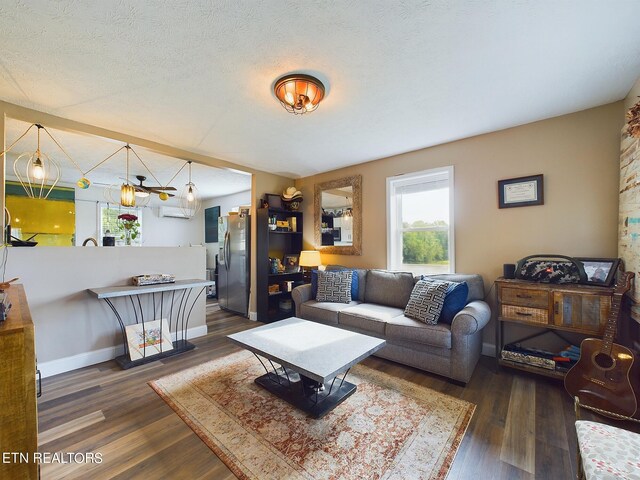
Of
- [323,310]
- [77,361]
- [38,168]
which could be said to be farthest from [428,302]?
[38,168]

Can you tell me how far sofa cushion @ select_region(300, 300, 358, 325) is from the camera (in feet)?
10.4

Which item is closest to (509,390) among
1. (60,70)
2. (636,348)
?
(636,348)

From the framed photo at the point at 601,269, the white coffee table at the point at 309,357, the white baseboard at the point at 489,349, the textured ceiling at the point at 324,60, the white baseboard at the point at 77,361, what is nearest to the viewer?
the textured ceiling at the point at 324,60

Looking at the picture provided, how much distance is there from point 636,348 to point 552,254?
35.7 inches

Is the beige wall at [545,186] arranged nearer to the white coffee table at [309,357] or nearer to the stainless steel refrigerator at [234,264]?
the white coffee table at [309,357]

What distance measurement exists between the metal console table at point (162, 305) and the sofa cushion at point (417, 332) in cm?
213

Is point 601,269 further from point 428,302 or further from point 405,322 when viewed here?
point 405,322

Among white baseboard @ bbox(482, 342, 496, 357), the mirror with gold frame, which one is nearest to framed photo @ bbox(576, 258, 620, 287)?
white baseboard @ bbox(482, 342, 496, 357)

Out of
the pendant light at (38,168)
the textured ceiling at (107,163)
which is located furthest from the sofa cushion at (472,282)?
the pendant light at (38,168)

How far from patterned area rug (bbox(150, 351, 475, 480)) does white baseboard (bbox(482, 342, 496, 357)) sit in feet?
3.72

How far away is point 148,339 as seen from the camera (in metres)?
2.95

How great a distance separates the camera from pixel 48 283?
2.55 meters

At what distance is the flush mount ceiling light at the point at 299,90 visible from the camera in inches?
77.4

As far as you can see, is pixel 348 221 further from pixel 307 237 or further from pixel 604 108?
pixel 604 108
